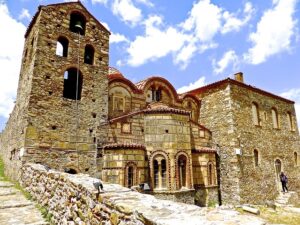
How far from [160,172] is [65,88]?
21.7ft

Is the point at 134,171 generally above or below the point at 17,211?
above

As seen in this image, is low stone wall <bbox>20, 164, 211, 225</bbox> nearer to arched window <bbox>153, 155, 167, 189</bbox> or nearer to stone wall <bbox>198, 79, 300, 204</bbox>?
arched window <bbox>153, 155, 167, 189</bbox>

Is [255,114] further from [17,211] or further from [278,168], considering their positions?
[17,211]

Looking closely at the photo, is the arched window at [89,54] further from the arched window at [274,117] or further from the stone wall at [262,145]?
the arched window at [274,117]

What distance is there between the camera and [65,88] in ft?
42.1

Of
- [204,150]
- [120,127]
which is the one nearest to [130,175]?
[120,127]

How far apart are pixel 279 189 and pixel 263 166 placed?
2445mm

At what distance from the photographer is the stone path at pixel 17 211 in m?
5.37

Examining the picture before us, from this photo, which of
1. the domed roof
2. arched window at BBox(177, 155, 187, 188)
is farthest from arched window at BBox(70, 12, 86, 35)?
arched window at BBox(177, 155, 187, 188)

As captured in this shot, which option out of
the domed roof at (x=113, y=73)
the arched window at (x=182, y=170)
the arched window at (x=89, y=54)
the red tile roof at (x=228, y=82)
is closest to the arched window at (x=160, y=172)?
the arched window at (x=182, y=170)

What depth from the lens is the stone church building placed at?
11.0m

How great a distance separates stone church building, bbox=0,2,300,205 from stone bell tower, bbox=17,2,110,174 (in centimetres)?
5

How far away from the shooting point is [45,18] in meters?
11.8

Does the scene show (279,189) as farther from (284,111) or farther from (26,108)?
(26,108)
